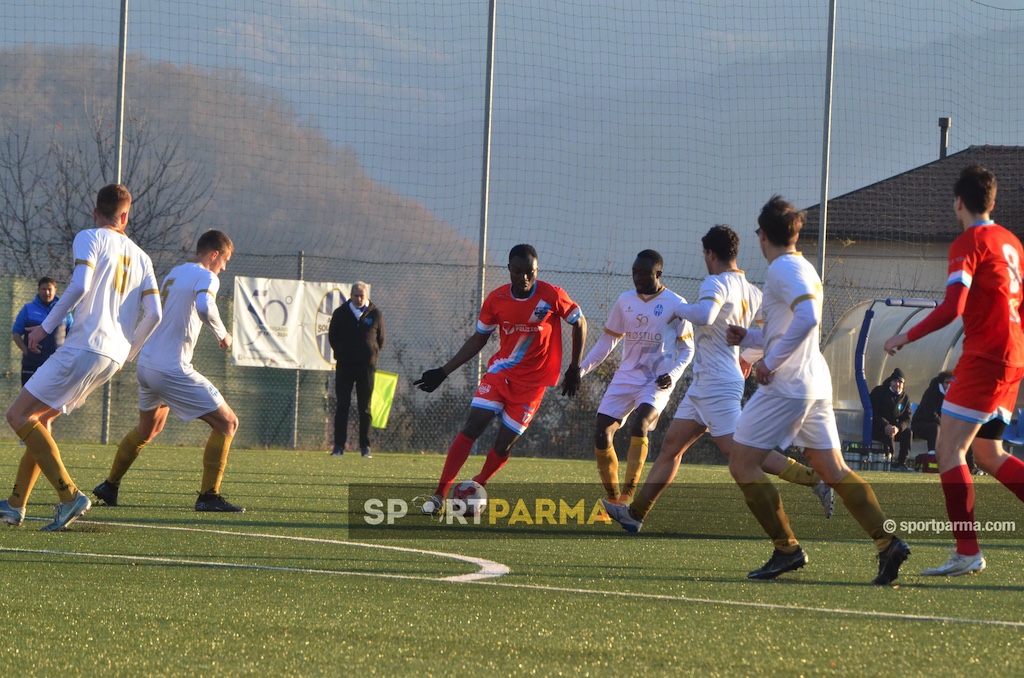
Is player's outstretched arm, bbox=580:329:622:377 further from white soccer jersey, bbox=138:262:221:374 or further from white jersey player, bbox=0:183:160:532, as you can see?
white jersey player, bbox=0:183:160:532

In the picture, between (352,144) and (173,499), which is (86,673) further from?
(352,144)

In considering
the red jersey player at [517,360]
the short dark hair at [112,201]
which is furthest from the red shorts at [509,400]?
the short dark hair at [112,201]

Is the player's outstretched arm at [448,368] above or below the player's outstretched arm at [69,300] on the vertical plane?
below

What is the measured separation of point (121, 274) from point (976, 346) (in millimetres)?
4666

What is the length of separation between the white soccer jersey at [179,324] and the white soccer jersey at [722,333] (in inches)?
129

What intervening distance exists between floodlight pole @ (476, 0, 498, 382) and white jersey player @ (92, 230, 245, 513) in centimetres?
915

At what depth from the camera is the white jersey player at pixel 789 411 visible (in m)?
6.17

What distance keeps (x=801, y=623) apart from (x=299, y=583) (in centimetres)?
210

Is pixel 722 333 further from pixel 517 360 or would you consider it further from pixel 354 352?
pixel 354 352

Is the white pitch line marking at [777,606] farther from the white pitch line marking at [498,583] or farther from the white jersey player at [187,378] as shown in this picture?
the white jersey player at [187,378]

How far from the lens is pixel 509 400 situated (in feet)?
30.5

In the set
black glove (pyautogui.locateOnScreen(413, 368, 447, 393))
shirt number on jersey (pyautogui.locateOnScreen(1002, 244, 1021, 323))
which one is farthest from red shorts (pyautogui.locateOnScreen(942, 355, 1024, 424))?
black glove (pyautogui.locateOnScreen(413, 368, 447, 393))

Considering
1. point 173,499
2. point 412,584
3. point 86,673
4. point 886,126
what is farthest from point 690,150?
point 86,673

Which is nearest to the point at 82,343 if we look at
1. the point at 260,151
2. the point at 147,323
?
the point at 147,323
